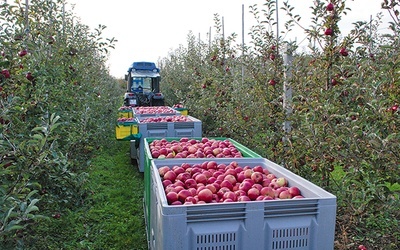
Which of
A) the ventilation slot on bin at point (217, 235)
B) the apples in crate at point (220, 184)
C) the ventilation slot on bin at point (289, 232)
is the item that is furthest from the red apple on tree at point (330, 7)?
the ventilation slot on bin at point (217, 235)

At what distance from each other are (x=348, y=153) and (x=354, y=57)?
1002 millimetres

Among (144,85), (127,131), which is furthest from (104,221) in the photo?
(144,85)

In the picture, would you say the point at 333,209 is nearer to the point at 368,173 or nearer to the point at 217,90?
the point at 368,173

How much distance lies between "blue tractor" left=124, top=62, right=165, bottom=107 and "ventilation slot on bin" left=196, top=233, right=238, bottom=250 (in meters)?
12.0

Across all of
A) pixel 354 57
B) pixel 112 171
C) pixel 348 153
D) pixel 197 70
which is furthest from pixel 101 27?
pixel 197 70

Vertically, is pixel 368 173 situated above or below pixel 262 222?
above

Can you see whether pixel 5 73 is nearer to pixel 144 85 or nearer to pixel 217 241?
pixel 217 241

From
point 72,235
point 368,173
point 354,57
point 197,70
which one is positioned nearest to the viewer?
point 368,173

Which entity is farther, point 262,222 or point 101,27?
point 101,27

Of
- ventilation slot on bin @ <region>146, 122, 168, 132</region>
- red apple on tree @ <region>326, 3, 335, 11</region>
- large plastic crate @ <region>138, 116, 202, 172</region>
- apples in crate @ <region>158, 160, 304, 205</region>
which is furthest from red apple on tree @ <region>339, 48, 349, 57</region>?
ventilation slot on bin @ <region>146, 122, 168, 132</region>

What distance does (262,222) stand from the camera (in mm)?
2211

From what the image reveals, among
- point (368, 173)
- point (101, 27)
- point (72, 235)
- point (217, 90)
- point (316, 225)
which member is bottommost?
point (72, 235)

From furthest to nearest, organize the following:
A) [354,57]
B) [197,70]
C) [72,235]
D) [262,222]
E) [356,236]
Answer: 1. [197,70]
2. [72,235]
3. [356,236]
4. [354,57]
5. [262,222]

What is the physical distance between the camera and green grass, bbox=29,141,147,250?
415cm
